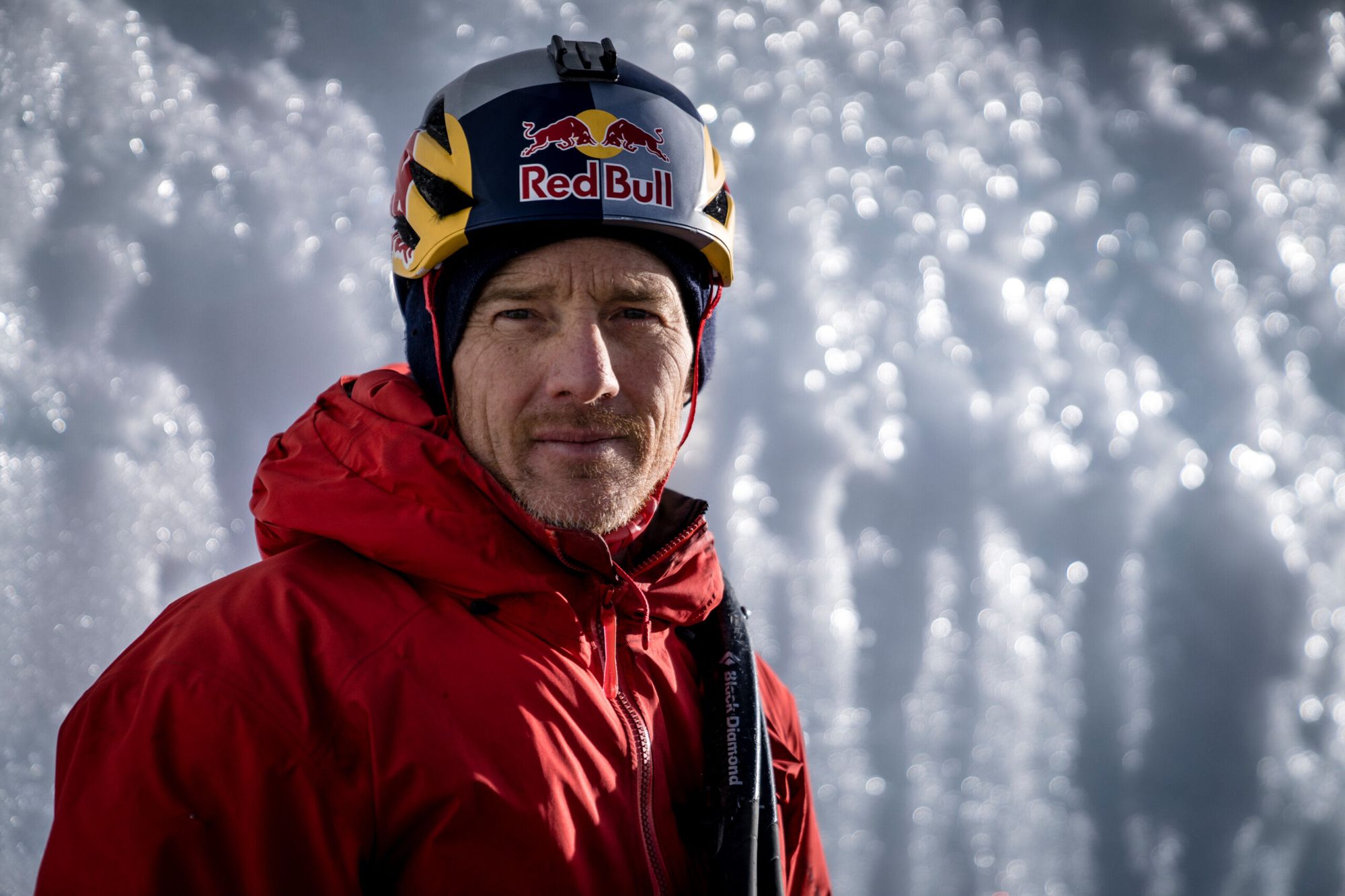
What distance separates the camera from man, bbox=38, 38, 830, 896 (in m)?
1.23

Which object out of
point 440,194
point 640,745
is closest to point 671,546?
point 640,745

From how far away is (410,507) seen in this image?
1.48 metres

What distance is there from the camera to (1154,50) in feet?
14.7

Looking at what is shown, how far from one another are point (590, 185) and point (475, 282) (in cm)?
30

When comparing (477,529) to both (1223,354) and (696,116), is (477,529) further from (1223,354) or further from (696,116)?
(1223,354)

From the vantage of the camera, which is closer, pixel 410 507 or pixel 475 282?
pixel 410 507

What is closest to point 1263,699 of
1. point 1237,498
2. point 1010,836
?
point 1237,498

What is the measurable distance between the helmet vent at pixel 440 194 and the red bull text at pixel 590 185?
0.43 feet

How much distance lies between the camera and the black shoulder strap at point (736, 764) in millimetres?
1623

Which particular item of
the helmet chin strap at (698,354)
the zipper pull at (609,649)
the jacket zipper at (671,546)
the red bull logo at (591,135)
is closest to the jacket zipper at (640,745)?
the zipper pull at (609,649)

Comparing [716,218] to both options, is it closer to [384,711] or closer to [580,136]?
[580,136]

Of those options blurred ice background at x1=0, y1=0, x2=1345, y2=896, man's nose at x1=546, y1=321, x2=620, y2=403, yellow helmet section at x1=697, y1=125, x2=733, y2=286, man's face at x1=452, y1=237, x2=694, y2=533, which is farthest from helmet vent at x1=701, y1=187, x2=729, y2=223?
blurred ice background at x1=0, y1=0, x2=1345, y2=896

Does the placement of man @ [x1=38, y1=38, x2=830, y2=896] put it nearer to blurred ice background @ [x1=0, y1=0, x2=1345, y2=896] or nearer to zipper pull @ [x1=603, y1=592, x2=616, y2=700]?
zipper pull @ [x1=603, y1=592, x2=616, y2=700]

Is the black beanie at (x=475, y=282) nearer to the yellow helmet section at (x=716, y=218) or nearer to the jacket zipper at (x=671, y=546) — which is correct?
the yellow helmet section at (x=716, y=218)
